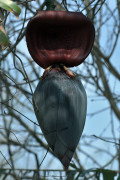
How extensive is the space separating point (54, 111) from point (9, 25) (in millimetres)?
1524

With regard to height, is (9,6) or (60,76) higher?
(9,6)

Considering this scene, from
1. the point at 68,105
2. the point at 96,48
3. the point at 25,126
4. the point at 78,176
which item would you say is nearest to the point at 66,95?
the point at 68,105

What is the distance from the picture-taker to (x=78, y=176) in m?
1.46

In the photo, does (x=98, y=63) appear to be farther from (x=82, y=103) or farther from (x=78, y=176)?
(x=82, y=103)

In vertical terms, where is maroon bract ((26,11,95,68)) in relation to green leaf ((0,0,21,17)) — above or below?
below

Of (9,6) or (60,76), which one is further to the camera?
(60,76)

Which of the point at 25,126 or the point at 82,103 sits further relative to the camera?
the point at 25,126

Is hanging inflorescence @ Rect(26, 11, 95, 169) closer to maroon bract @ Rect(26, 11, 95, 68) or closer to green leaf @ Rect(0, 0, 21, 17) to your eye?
maroon bract @ Rect(26, 11, 95, 68)

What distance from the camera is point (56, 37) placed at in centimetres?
92

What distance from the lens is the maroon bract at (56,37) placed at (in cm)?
91

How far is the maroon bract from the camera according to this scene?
0.91 meters

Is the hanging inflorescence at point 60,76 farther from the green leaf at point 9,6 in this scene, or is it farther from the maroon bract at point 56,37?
the green leaf at point 9,6

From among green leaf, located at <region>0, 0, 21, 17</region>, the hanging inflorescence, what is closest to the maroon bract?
the hanging inflorescence

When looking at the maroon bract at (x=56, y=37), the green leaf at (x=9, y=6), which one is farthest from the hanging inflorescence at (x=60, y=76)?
the green leaf at (x=9, y=6)
